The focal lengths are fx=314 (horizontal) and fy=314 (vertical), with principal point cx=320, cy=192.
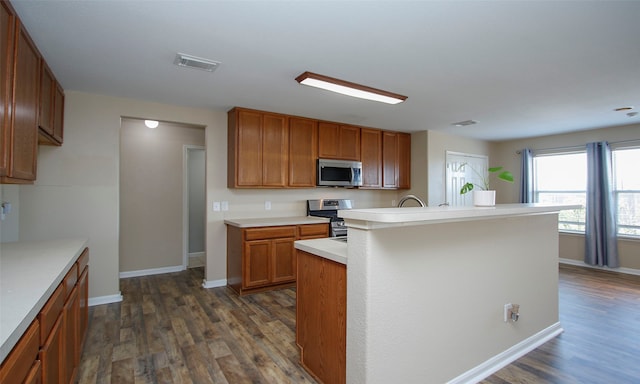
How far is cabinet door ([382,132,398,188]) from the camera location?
5531 millimetres

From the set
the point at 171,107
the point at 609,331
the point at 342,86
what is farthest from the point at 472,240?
the point at 171,107

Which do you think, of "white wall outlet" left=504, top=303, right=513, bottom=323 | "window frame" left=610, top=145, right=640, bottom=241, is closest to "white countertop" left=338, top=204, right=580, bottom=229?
"white wall outlet" left=504, top=303, right=513, bottom=323

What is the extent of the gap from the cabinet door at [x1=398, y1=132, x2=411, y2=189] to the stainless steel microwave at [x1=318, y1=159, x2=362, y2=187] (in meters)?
1.02

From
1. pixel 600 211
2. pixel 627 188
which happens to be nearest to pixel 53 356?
pixel 600 211

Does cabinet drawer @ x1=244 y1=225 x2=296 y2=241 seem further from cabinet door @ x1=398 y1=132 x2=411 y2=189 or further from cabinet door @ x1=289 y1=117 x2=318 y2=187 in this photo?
cabinet door @ x1=398 y1=132 x2=411 y2=189

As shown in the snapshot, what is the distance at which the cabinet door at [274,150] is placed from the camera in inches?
167

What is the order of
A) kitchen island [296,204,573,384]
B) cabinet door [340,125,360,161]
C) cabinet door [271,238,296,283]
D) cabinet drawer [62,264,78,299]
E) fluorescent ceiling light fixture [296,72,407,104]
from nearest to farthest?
1. kitchen island [296,204,573,384]
2. cabinet drawer [62,264,78,299]
3. fluorescent ceiling light fixture [296,72,407,104]
4. cabinet door [271,238,296,283]
5. cabinet door [340,125,360,161]

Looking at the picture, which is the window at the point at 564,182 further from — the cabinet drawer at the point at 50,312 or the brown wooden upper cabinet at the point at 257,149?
the cabinet drawer at the point at 50,312

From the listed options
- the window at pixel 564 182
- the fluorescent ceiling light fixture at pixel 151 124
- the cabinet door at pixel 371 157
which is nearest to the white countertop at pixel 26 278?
the fluorescent ceiling light fixture at pixel 151 124

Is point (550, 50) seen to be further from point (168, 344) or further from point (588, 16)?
point (168, 344)

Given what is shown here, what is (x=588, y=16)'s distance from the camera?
192cm

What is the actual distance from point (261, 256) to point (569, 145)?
5.68 metres

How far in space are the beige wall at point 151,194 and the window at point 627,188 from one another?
6.64 metres

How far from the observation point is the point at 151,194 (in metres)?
4.76
